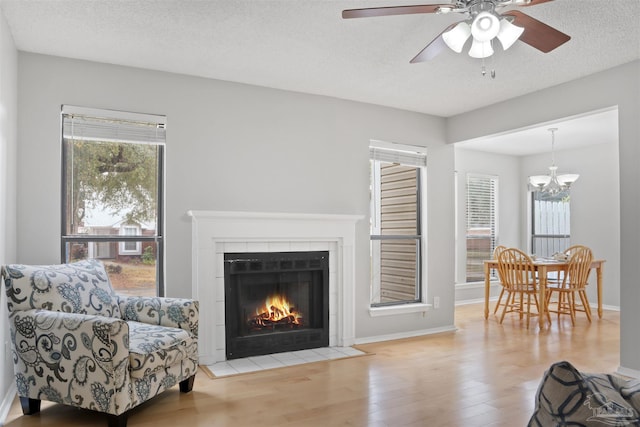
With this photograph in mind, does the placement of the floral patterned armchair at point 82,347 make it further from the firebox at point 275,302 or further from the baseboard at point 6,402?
the firebox at point 275,302

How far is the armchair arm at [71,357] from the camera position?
102 inches

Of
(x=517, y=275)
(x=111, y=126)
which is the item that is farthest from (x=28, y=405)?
(x=517, y=275)

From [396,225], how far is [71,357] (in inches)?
136

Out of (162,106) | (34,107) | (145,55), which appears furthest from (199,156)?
(34,107)

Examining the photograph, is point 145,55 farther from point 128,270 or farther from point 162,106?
point 128,270

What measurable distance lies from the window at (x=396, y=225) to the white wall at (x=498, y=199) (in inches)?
90.5

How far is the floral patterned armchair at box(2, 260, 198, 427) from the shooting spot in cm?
262

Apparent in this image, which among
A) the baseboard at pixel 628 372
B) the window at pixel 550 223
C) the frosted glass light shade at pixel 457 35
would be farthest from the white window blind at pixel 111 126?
the window at pixel 550 223

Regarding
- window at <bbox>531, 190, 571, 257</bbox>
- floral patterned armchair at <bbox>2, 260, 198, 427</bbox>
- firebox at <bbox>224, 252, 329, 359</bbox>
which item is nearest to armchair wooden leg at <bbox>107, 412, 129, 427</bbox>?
floral patterned armchair at <bbox>2, 260, 198, 427</bbox>

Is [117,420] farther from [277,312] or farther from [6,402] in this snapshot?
[277,312]

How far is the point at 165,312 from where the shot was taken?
10.9ft

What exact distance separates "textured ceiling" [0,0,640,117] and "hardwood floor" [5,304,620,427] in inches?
95.6

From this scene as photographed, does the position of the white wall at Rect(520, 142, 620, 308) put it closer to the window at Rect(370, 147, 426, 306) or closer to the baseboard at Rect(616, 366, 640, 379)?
the window at Rect(370, 147, 426, 306)

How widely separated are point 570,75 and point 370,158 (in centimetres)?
192
